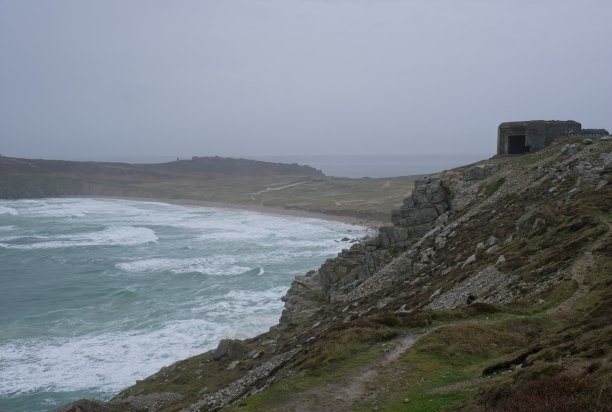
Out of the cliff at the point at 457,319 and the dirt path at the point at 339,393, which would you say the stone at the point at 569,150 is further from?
the dirt path at the point at 339,393

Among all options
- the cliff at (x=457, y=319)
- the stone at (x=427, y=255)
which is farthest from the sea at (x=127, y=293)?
the stone at (x=427, y=255)

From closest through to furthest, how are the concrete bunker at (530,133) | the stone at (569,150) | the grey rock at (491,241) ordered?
the grey rock at (491,241) → the stone at (569,150) → the concrete bunker at (530,133)

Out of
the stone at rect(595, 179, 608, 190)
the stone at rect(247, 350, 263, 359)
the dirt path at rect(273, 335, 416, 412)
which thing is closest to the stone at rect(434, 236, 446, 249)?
the stone at rect(595, 179, 608, 190)

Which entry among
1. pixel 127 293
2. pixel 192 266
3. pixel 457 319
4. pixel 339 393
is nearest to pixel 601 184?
pixel 457 319

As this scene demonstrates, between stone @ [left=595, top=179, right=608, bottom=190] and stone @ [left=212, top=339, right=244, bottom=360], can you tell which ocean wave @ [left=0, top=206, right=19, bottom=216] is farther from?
stone @ [left=595, top=179, right=608, bottom=190]

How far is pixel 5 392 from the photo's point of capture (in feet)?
87.9

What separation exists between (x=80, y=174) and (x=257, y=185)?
65693mm

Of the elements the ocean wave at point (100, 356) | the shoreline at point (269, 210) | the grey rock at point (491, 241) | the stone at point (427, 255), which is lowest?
the ocean wave at point (100, 356)

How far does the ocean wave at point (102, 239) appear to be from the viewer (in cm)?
7044

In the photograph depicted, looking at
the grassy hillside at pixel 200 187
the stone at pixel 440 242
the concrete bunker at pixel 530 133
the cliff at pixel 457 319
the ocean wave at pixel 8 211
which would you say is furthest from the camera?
the grassy hillside at pixel 200 187

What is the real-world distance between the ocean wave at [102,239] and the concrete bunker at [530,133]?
166 ft

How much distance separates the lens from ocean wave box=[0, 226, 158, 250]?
2773 inches

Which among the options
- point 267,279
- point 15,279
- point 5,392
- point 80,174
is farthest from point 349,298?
point 80,174

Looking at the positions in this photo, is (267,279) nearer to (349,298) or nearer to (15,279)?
(349,298)
